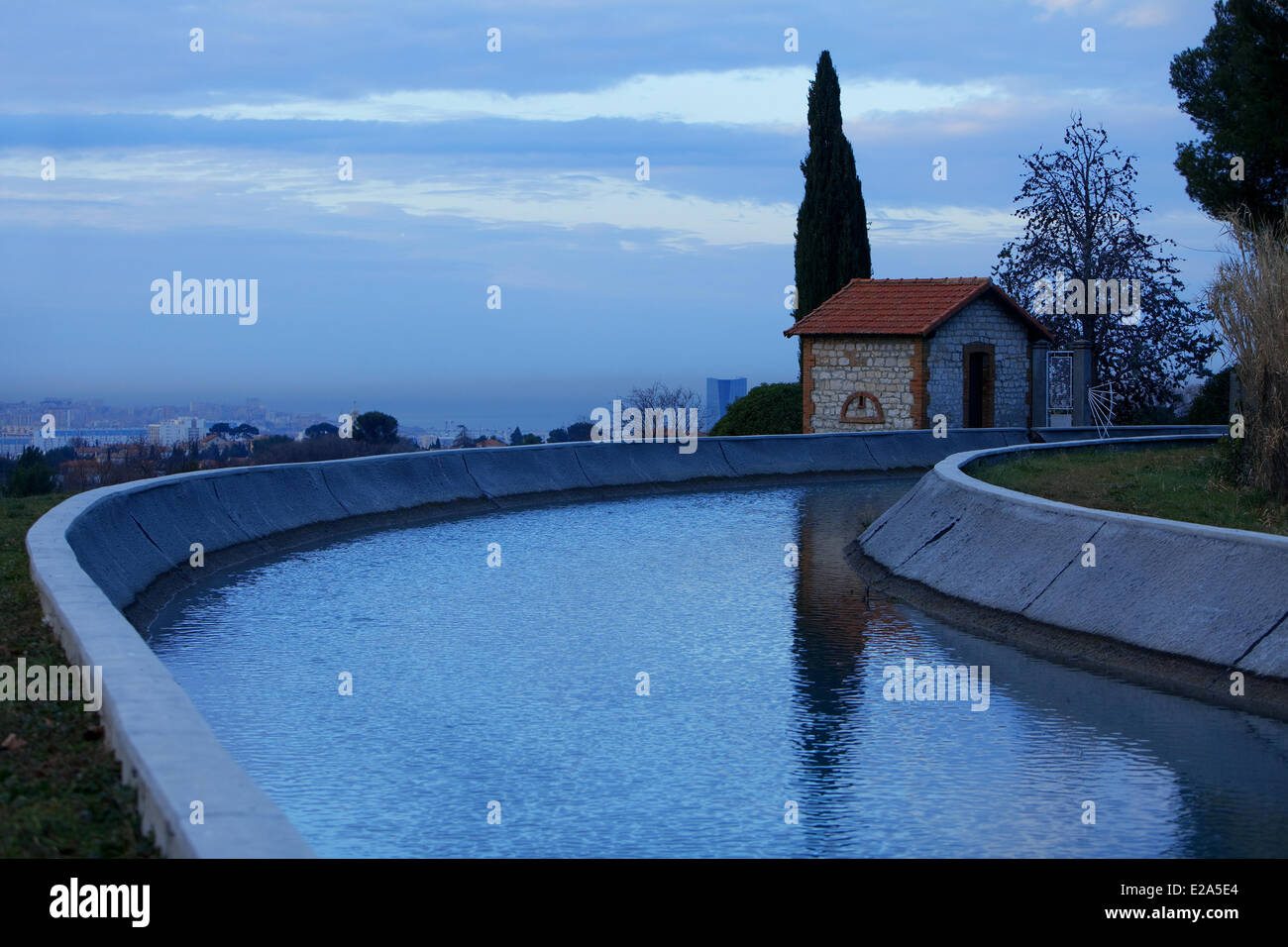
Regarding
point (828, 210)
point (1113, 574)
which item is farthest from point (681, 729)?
point (828, 210)

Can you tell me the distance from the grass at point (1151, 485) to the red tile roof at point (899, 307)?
16049 mm

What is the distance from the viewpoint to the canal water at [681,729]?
623 centimetres

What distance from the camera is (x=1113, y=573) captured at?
10.9 metres

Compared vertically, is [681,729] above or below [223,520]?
below

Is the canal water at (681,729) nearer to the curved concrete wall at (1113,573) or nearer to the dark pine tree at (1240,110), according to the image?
the curved concrete wall at (1113,573)

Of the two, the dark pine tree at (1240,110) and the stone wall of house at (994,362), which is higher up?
the dark pine tree at (1240,110)

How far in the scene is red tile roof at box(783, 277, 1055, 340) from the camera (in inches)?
1491

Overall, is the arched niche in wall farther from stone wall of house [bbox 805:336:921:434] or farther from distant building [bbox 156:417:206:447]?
distant building [bbox 156:417:206:447]

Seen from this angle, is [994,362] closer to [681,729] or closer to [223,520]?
[223,520]

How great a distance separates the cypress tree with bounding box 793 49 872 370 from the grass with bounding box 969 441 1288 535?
30866mm

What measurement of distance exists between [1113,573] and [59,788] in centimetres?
790

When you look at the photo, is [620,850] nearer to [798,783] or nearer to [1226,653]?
[798,783]

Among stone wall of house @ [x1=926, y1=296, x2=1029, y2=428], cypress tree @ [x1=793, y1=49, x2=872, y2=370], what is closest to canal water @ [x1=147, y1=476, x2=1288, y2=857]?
stone wall of house @ [x1=926, y1=296, x2=1029, y2=428]

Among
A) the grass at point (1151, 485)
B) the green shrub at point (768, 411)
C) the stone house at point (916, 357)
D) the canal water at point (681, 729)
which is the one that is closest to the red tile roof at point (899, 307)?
the stone house at point (916, 357)
